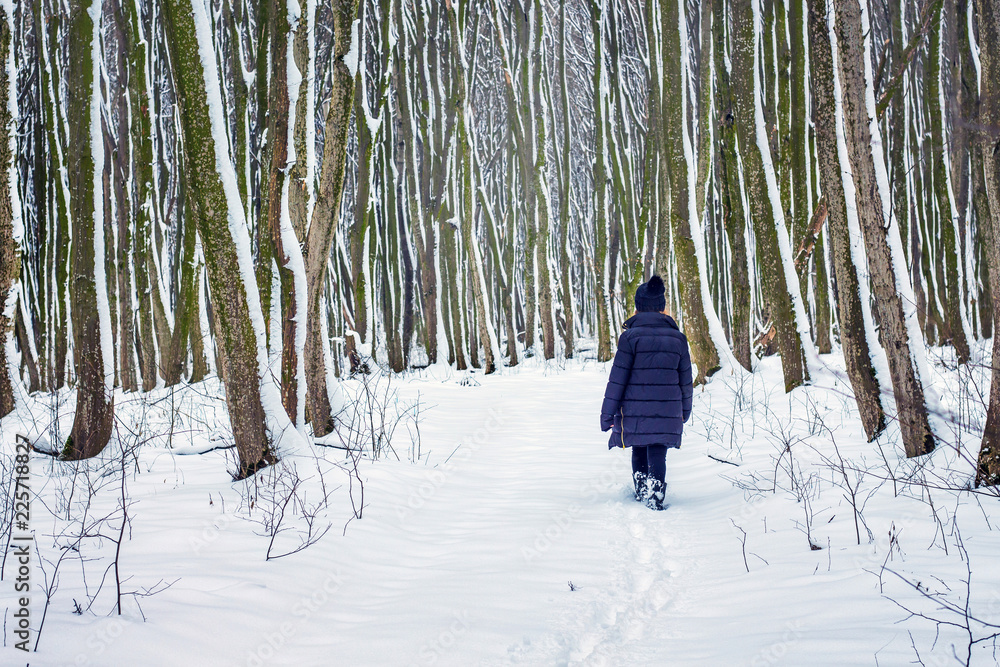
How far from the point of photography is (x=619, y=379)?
4.15m

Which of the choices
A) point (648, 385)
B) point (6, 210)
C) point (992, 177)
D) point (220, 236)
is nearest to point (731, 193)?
point (992, 177)

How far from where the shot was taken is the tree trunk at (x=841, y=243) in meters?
4.48

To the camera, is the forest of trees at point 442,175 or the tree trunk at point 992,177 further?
the forest of trees at point 442,175

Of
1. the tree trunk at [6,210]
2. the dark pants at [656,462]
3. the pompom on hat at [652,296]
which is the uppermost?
the tree trunk at [6,210]

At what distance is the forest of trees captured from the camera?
13.3 ft

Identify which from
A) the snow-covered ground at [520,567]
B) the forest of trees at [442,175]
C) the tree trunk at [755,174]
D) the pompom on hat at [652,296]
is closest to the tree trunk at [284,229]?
the forest of trees at [442,175]

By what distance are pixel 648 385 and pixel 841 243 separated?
6.62ft

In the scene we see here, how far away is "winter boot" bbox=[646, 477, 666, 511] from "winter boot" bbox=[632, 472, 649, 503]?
38 millimetres

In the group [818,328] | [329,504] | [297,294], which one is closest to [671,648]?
[329,504]

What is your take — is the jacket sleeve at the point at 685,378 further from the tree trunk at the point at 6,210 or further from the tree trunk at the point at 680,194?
A: the tree trunk at the point at 6,210

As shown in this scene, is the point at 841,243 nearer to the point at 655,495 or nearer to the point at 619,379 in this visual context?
the point at 619,379

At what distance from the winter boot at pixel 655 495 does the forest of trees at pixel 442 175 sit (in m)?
1.45

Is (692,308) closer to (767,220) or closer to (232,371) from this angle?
(767,220)

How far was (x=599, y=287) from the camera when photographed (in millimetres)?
15398
